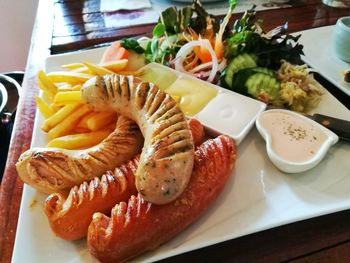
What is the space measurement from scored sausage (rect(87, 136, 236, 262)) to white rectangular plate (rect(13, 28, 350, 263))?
0.13ft

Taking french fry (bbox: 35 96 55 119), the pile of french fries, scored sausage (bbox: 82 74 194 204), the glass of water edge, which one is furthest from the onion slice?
the glass of water edge

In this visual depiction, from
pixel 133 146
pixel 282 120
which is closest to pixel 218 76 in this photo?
pixel 282 120

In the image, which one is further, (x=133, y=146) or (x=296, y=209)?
(x=133, y=146)

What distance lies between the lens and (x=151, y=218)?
78cm

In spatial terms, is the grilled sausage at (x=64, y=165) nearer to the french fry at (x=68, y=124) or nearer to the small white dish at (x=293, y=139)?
the french fry at (x=68, y=124)

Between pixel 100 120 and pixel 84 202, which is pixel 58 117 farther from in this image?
pixel 84 202

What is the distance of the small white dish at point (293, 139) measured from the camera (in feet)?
3.17

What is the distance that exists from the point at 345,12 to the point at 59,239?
1956 millimetres

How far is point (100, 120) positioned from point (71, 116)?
0.10m

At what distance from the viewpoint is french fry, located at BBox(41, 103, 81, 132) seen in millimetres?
1118

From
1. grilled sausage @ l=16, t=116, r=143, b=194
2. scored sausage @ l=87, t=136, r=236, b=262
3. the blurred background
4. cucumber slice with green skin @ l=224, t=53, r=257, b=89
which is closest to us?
scored sausage @ l=87, t=136, r=236, b=262

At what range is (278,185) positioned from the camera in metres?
0.95

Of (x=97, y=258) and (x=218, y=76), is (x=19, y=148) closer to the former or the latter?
(x=97, y=258)

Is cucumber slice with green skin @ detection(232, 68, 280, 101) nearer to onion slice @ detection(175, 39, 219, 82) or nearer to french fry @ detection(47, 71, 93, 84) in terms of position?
onion slice @ detection(175, 39, 219, 82)
